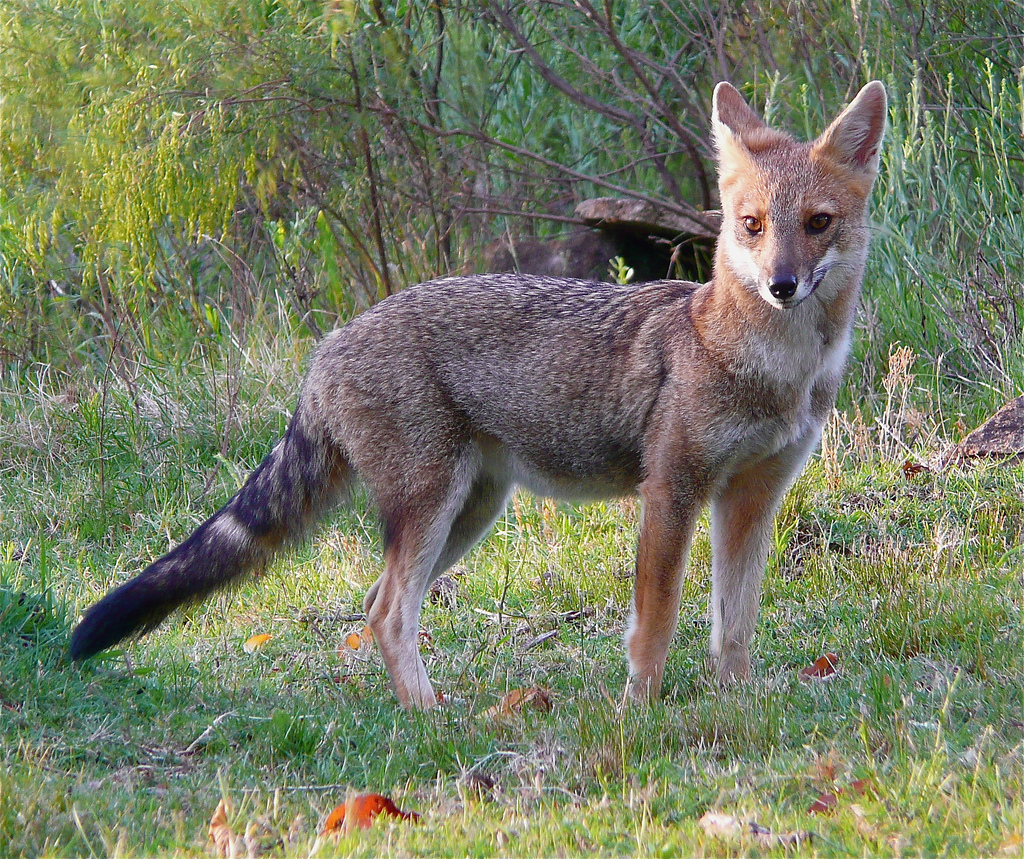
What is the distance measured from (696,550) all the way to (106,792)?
3302 mm

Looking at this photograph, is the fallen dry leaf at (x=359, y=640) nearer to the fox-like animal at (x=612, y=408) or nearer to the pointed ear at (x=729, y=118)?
the fox-like animal at (x=612, y=408)

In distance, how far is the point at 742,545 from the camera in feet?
15.1

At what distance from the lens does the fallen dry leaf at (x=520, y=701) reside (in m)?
4.08

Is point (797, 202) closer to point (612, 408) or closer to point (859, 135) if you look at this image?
point (859, 135)

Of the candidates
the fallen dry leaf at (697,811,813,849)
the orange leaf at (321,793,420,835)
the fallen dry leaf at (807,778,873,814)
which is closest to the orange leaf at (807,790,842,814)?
the fallen dry leaf at (807,778,873,814)

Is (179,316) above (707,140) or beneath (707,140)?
beneath

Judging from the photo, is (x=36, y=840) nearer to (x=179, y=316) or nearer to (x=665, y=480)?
(x=665, y=480)

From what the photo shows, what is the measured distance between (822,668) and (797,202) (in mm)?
1759

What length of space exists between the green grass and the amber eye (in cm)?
158

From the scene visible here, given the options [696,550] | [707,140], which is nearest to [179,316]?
[707,140]

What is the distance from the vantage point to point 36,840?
2945 mm

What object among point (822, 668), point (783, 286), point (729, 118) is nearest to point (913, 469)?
point (822, 668)

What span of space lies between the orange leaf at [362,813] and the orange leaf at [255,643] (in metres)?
2.05

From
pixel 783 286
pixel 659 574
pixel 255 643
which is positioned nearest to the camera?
pixel 783 286
